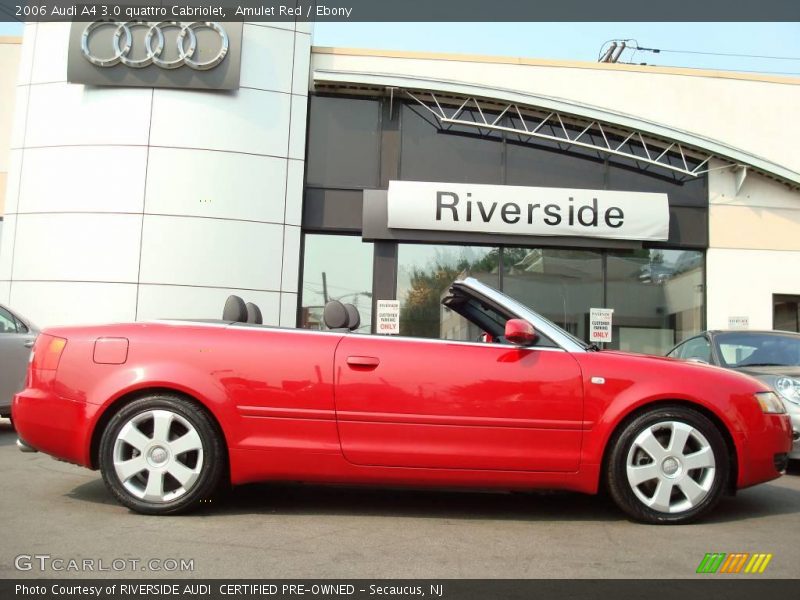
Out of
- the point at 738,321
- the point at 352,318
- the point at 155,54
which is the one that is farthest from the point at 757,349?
the point at 155,54

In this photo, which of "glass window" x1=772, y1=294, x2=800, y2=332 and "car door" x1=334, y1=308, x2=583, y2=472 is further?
"glass window" x1=772, y1=294, x2=800, y2=332

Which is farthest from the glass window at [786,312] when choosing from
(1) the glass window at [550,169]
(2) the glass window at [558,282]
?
(1) the glass window at [550,169]

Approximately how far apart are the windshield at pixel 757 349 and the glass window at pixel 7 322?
7229 millimetres

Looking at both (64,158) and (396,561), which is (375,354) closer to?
(396,561)

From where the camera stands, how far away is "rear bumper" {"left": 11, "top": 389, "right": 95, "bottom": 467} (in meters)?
4.11

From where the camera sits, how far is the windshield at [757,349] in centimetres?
702

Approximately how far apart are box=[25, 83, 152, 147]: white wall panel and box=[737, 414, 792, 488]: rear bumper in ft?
35.0

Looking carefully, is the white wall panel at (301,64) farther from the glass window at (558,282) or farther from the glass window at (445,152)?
the glass window at (558,282)

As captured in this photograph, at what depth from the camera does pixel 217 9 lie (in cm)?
1251

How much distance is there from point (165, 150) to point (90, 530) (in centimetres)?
939

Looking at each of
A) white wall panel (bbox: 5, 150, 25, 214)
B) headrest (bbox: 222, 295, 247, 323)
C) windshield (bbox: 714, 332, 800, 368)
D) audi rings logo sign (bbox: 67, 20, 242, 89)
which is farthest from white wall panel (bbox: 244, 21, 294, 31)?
headrest (bbox: 222, 295, 247, 323)

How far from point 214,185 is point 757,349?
8562 mm

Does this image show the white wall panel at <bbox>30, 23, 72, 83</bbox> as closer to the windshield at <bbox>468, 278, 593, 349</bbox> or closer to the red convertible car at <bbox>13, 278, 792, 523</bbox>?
the red convertible car at <bbox>13, 278, 792, 523</bbox>

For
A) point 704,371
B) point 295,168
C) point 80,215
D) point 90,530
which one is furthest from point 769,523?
point 80,215
